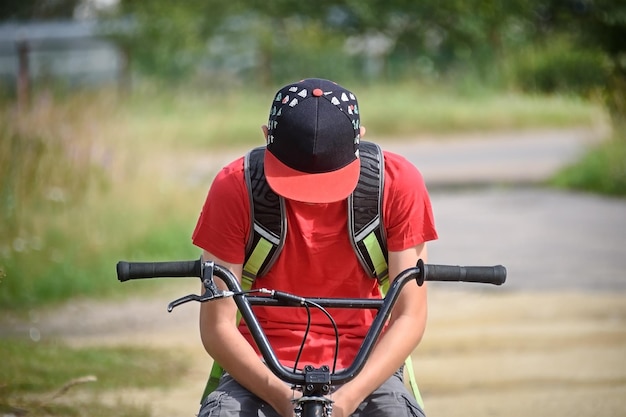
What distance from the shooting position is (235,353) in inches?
139

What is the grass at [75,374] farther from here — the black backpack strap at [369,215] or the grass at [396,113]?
the grass at [396,113]

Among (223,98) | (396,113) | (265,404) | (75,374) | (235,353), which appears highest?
(235,353)

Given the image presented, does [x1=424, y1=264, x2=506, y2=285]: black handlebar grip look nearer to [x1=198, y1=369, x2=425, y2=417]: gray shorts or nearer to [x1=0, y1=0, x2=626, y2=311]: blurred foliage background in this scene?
[x1=198, y1=369, x2=425, y2=417]: gray shorts

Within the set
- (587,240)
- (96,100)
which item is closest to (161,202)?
(96,100)

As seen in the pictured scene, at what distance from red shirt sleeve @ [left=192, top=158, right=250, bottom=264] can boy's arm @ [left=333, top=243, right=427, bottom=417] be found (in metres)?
0.44

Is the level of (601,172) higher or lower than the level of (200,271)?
lower

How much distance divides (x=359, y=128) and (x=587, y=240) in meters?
8.12

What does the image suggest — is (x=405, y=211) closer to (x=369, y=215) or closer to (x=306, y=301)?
(x=369, y=215)

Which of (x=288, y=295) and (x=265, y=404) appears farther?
(x=265, y=404)

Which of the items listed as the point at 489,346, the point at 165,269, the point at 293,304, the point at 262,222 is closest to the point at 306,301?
the point at 293,304

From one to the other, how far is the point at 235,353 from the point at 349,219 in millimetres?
506

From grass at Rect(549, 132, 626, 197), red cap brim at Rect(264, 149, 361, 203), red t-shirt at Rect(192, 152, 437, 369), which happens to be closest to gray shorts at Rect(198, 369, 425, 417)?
red t-shirt at Rect(192, 152, 437, 369)

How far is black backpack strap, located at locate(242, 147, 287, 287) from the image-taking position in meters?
3.66

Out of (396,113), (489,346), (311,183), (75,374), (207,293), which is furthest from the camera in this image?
(396,113)
